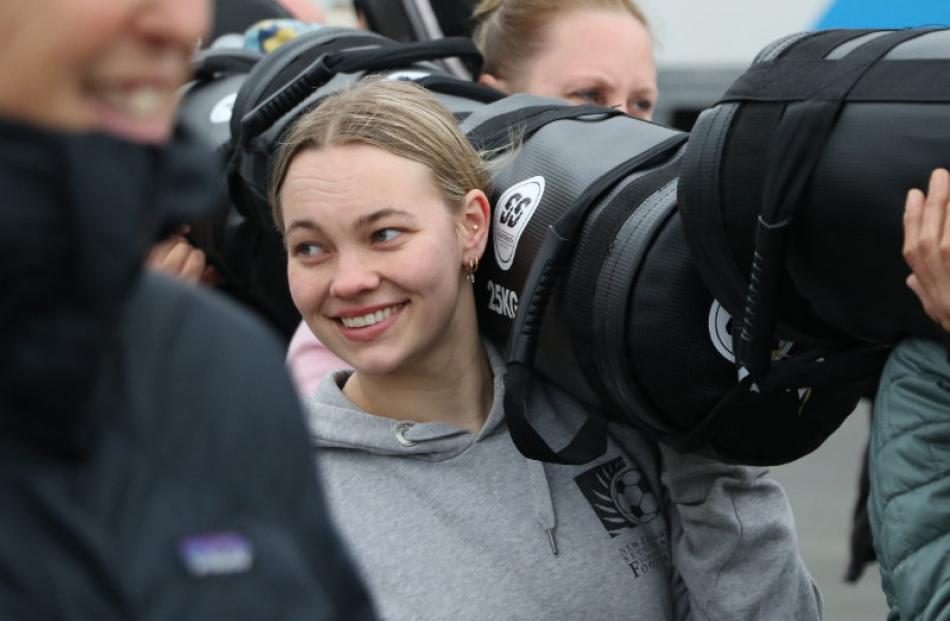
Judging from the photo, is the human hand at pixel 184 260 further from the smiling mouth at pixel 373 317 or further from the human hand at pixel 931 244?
the human hand at pixel 931 244

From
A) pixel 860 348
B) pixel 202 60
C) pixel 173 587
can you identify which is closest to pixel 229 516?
pixel 173 587

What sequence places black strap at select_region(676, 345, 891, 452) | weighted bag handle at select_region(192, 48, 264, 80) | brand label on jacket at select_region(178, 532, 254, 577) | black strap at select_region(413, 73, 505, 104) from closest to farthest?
brand label on jacket at select_region(178, 532, 254, 577) → black strap at select_region(676, 345, 891, 452) → black strap at select_region(413, 73, 505, 104) → weighted bag handle at select_region(192, 48, 264, 80)

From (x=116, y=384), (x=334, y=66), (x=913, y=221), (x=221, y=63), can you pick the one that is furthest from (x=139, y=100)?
(x=221, y=63)

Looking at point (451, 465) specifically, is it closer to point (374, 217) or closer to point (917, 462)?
point (374, 217)

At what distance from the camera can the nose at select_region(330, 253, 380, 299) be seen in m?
2.31

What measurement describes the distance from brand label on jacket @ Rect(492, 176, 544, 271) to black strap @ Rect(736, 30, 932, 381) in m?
0.46

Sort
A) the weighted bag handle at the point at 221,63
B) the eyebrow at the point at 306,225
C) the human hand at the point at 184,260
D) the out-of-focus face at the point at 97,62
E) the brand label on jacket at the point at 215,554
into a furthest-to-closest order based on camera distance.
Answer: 1. the weighted bag handle at the point at 221,63
2. the human hand at the point at 184,260
3. the eyebrow at the point at 306,225
4. the brand label on jacket at the point at 215,554
5. the out-of-focus face at the point at 97,62

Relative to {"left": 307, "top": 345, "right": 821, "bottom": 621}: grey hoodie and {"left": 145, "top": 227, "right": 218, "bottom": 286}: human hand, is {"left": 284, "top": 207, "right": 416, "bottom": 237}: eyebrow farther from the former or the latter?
{"left": 145, "top": 227, "right": 218, "bottom": 286}: human hand

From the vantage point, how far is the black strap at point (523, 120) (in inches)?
100

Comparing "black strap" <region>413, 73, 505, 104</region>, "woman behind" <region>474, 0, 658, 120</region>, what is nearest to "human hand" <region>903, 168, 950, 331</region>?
"black strap" <region>413, 73, 505, 104</region>

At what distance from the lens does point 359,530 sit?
7.47ft

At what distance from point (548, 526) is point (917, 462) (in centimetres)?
58

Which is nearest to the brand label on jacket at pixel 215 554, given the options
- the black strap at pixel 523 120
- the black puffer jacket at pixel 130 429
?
the black puffer jacket at pixel 130 429

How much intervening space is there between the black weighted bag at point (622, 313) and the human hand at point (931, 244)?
267 millimetres
